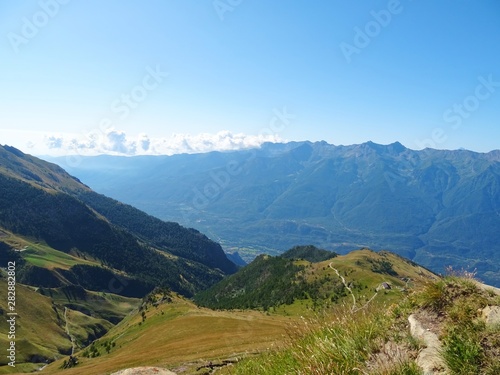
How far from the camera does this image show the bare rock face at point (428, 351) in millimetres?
5531

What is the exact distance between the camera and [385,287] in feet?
308

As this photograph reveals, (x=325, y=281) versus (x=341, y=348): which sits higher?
(x=341, y=348)

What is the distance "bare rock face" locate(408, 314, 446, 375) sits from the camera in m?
5.53

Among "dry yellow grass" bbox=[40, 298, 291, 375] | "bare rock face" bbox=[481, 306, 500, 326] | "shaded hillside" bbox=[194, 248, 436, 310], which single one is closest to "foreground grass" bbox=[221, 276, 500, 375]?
"bare rock face" bbox=[481, 306, 500, 326]

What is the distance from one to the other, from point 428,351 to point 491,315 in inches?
51.4

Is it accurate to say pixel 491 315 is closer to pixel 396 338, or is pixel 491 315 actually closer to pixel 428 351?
pixel 428 351

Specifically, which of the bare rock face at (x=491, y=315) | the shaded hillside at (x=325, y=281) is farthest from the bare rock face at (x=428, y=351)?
the shaded hillside at (x=325, y=281)

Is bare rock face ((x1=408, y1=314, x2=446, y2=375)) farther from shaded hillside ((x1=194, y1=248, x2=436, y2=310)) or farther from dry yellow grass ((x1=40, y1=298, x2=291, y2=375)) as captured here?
shaded hillside ((x1=194, y1=248, x2=436, y2=310))

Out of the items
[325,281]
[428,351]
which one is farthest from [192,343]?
[325,281]

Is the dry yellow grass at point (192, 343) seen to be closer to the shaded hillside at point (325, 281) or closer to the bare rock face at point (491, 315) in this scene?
the bare rock face at point (491, 315)

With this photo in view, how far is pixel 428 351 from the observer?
6.01m

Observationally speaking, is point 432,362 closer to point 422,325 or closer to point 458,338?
point 458,338

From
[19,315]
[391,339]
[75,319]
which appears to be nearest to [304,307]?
[391,339]

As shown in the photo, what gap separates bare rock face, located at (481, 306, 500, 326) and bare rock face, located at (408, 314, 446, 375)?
892mm
